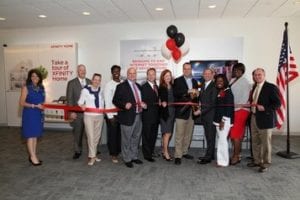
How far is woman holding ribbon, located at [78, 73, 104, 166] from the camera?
4766 mm

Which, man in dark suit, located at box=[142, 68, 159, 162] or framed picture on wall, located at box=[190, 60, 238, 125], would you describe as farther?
framed picture on wall, located at box=[190, 60, 238, 125]

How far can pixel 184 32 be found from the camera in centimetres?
780

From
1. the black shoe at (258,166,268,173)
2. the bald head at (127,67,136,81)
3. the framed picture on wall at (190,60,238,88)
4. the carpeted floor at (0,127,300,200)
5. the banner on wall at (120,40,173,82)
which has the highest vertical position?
the banner on wall at (120,40,173,82)

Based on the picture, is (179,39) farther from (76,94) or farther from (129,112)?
(76,94)

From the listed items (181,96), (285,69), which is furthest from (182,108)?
(285,69)

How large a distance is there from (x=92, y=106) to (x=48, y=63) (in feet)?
14.8

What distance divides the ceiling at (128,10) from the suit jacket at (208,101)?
2129mm

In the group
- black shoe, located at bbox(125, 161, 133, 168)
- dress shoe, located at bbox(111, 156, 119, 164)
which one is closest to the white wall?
dress shoe, located at bbox(111, 156, 119, 164)

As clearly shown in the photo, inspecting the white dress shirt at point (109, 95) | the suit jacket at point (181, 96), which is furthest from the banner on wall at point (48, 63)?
the suit jacket at point (181, 96)

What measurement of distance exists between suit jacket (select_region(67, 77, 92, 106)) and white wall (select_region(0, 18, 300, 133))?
314 centimetres

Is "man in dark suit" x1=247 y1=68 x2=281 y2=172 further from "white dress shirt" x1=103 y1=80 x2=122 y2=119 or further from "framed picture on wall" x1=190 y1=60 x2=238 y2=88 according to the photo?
"framed picture on wall" x1=190 y1=60 x2=238 y2=88

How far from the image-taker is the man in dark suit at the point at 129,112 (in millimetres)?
4707

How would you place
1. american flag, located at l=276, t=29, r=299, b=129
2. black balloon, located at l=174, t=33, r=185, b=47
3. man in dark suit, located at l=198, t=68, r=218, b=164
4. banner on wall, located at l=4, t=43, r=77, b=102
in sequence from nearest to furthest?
man in dark suit, located at l=198, t=68, r=218, b=164, american flag, located at l=276, t=29, r=299, b=129, black balloon, located at l=174, t=33, r=185, b=47, banner on wall, located at l=4, t=43, r=77, b=102

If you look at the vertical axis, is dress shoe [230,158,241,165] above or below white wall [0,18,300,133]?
below
